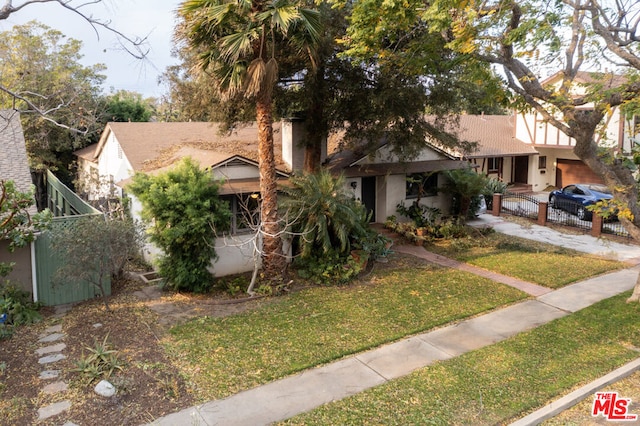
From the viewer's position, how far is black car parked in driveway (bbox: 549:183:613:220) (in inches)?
785

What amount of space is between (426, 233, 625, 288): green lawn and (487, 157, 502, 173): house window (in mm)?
11775

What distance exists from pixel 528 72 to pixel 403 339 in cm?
606

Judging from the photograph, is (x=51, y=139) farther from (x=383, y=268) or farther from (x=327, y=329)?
(x=327, y=329)

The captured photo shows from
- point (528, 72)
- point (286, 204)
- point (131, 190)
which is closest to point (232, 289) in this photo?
point (286, 204)

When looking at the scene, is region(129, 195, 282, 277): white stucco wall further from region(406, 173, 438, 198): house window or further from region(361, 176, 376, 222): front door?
region(406, 173, 438, 198): house window

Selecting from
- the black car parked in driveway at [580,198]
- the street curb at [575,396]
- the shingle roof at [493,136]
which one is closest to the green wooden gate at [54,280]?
the street curb at [575,396]

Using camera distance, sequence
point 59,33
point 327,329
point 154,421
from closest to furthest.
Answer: point 154,421 → point 327,329 → point 59,33

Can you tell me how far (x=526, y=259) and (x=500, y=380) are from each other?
27.1 feet

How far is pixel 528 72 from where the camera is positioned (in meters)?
9.71

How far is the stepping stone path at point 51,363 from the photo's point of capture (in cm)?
661

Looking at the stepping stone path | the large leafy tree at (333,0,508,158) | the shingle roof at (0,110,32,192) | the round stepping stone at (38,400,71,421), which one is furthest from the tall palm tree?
the round stepping stone at (38,400,71,421)

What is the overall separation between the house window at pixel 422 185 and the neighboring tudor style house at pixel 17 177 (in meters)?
12.6

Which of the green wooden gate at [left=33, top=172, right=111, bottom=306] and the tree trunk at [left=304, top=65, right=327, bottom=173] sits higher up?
the tree trunk at [left=304, top=65, right=327, bottom=173]

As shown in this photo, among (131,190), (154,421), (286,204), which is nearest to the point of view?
(154,421)
